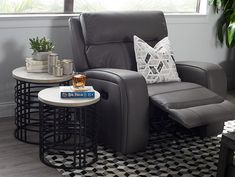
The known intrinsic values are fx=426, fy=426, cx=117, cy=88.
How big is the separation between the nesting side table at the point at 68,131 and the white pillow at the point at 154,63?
0.56 m

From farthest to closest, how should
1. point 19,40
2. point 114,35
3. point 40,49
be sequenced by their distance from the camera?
point 19,40 < point 114,35 < point 40,49

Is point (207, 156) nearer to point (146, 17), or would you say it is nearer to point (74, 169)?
point (74, 169)

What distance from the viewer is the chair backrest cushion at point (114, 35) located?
3195 millimetres

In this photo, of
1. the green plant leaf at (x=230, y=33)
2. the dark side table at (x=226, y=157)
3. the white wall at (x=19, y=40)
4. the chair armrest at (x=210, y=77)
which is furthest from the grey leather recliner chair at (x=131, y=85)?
the green plant leaf at (x=230, y=33)

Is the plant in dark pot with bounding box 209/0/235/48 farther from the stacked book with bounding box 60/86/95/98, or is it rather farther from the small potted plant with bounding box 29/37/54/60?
the stacked book with bounding box 60/86/95/98

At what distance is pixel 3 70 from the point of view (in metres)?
3.46

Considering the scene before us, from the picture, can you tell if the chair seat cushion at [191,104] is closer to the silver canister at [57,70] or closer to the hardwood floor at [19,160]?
the silver canister at [57,70]

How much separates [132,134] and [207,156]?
0.58m

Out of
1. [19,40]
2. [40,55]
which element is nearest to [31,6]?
[19,40]

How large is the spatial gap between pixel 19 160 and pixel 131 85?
0.88 metres

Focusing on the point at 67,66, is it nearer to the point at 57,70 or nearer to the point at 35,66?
the point at 57,70

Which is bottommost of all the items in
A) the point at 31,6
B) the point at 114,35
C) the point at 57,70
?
the point at 57,70

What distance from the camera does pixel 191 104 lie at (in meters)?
2.85

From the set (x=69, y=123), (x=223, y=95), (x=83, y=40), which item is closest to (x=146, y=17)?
(x=83, y=40)
